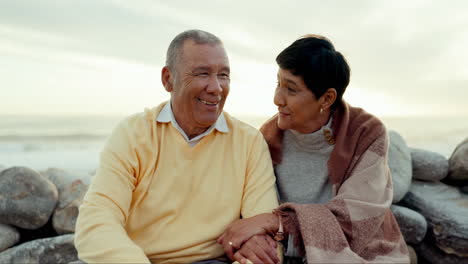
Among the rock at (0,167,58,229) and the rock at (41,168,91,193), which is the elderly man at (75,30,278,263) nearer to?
the rock at (0,167,58,229)

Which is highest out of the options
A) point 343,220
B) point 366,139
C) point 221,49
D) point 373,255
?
point 221,49

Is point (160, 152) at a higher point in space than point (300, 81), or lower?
lower

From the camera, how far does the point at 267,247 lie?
2250 mm

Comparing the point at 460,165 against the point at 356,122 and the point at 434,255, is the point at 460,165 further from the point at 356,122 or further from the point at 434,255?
the point at 356,122

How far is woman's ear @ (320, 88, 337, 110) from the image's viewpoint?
2598 millimetres

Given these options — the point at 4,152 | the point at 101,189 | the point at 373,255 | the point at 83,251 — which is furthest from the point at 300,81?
the point at 4,152

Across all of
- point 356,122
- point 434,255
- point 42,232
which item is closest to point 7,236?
point 42,232

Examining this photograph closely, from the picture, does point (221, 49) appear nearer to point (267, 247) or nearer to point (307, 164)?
point (307, 164)

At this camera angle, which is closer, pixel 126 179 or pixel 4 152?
pixel 126 179

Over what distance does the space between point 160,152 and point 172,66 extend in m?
0.53

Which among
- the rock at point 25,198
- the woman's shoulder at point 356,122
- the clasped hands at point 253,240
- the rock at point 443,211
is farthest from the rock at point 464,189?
the rock at point 25,198

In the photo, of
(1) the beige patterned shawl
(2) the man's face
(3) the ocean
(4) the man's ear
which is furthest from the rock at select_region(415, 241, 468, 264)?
(3) the ocean

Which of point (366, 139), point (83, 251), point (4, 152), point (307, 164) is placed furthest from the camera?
point (4, 152)

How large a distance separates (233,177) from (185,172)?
29 cm
